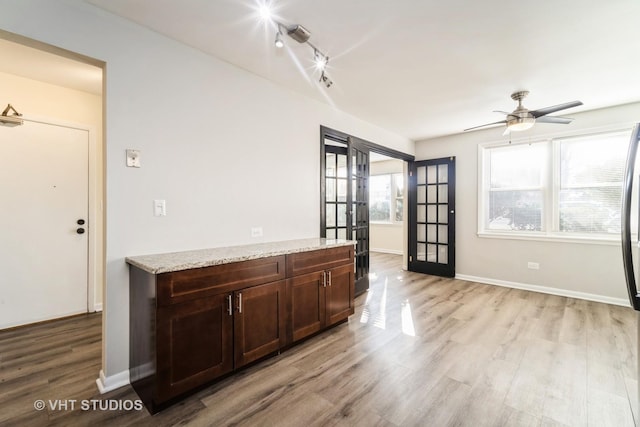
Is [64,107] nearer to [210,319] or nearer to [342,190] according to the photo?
[210,319]

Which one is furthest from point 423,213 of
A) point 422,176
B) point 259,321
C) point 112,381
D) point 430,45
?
point 112,381

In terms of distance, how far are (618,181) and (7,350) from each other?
6927 millimetres

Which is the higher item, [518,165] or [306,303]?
[518,165]

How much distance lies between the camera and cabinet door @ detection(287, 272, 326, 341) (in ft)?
7.97

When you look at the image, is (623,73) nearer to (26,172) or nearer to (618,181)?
(618,181)

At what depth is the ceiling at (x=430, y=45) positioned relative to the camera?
1.88m

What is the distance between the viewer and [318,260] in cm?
266

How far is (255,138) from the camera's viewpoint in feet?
9.15

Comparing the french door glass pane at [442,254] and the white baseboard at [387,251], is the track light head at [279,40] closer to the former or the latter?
the french door glass pane at [442,254]

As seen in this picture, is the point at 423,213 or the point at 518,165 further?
the point at 423,213

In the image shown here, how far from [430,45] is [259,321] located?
2.63 metres

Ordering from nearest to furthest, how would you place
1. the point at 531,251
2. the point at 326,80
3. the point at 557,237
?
the point at 326,80 → the point at 557,237 → the point at 531,251

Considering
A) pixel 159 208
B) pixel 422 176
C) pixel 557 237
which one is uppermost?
pixel 422 176

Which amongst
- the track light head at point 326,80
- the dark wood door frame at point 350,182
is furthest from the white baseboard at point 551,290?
the track light head at point 326,80
